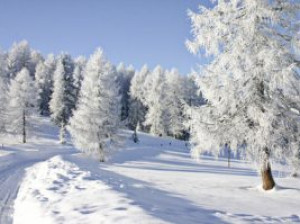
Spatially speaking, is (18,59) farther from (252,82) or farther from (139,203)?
(139,203)

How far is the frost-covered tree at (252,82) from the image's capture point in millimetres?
14469

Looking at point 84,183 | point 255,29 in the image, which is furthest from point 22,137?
point 255,29

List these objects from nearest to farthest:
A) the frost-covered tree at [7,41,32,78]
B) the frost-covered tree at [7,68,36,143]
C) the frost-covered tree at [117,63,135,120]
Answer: the frost-covered tree at [7,68,36,143], the frost-covered tree at [117,63,135,120], the frost-covered tree at [7,41,32,78]

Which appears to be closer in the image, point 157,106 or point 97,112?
point 97,112

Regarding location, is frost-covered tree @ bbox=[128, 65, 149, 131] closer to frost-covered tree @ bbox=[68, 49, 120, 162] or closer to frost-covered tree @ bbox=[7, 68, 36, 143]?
frost-covered tree @ bbox=[7, 68, 36, 143]

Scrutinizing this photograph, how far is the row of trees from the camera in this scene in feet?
121

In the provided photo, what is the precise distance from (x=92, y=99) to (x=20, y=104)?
23.1 meters

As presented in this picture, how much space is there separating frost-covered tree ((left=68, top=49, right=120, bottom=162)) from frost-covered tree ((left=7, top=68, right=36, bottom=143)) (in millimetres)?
21360

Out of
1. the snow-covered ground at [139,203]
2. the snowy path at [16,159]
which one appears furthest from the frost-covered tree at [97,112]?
the snow-covered ground at [139,203]

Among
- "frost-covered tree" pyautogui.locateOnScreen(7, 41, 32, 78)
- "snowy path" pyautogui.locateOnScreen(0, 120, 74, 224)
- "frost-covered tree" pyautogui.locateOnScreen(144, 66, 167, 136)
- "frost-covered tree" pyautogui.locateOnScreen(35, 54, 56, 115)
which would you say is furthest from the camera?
"frost-covered tree" pyautogui.locateOnScreen(7, 41, 32, 78)

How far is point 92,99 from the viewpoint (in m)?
37.3

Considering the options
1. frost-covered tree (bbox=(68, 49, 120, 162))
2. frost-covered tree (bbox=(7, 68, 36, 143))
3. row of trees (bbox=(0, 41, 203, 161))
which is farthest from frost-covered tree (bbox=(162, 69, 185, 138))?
frost-covered tree (bbox=(68, 49, 120, 162))

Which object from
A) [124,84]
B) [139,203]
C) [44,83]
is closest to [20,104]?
[44,83]

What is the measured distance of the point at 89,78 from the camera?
1497 inches
